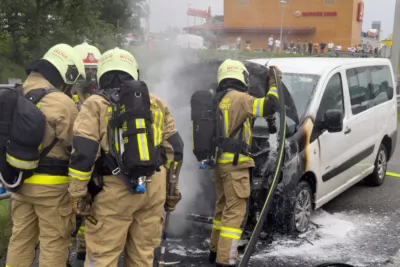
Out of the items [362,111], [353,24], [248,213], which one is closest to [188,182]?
[248,213]

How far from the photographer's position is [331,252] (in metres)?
4.32

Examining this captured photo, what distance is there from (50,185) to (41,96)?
0.59 meters

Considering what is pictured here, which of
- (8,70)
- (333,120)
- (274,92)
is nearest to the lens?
(274,92)

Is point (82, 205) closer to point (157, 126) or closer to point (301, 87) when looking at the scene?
point (157, 126)

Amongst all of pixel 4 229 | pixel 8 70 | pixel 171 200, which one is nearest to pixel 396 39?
pixel 171 200

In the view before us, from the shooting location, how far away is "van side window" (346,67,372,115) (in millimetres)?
5336

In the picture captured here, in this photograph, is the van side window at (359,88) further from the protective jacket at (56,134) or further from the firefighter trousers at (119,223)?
the protective jacket at (56,134)

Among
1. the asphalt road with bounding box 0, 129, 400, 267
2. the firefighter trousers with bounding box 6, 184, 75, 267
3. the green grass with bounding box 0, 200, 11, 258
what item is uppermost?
the firefighter trousers with bounding box 6, 184, 75, 267

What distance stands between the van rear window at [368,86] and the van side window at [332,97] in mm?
250

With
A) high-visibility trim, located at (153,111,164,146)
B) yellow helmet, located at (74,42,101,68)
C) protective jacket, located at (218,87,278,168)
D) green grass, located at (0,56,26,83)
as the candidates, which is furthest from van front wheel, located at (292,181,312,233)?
green grass, located at (0,56,26,83)

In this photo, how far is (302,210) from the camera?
4570mm

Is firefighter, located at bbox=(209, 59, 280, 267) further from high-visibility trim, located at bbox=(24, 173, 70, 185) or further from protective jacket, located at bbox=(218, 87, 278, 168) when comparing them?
high-visibility trim, located at bbox=(24, 173, 70, 185)

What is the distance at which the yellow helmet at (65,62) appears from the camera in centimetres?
321

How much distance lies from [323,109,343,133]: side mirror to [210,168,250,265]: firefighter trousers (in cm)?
113
